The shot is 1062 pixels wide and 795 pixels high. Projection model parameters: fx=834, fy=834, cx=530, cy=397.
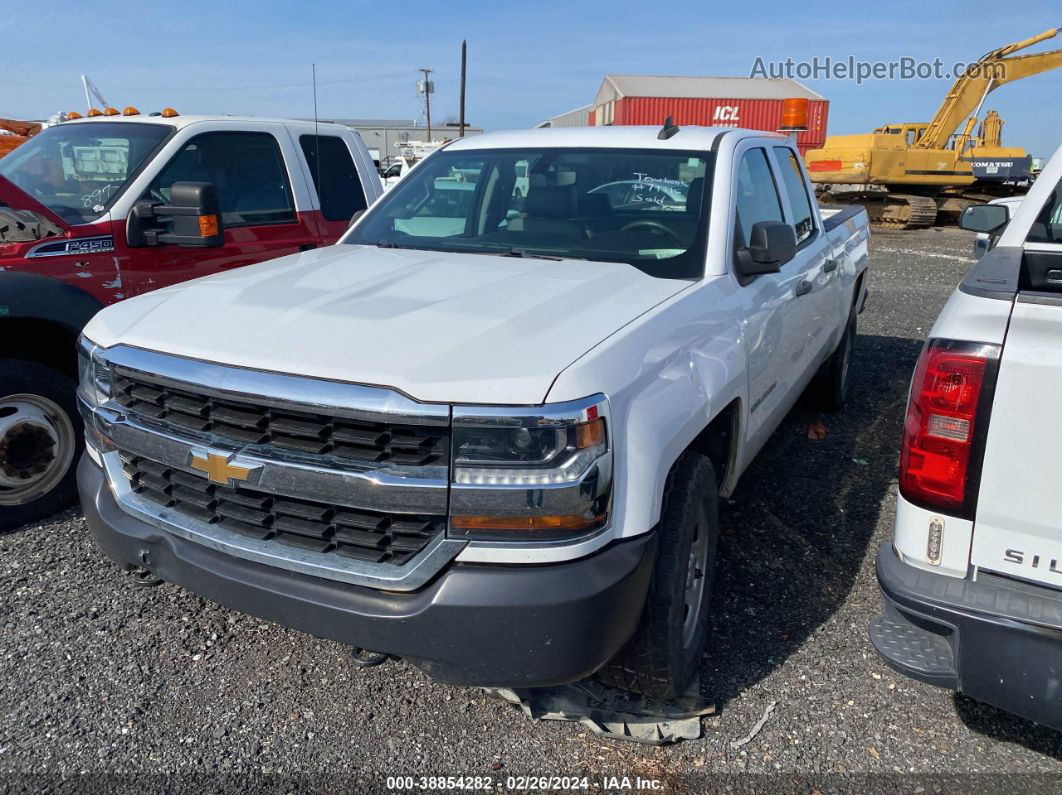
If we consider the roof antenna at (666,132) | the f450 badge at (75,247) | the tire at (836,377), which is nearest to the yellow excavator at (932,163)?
the tire at (836,377)

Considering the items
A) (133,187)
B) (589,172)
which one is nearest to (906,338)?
(589,172)

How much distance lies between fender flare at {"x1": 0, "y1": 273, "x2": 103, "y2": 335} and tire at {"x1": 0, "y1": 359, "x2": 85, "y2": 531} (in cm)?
23

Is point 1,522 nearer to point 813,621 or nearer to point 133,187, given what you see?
point 133,187

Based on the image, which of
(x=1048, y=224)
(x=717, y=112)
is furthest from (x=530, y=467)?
(x=717, y=112)

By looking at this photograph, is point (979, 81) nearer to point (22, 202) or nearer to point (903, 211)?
point (903, 211)

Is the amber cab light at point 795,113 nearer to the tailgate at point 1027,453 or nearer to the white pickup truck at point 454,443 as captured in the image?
the white pickup truck at point 454,443

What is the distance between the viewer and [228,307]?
2.66 meters

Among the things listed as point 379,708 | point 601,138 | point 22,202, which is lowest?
point 379,708

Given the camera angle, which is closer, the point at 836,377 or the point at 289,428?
the point at 289,428

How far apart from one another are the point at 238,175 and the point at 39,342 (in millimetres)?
1623

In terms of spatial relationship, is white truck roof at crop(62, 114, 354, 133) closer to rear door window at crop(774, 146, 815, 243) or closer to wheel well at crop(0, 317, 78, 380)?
wheel well at crop(0, 317, 78, 380)

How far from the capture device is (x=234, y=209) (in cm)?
495

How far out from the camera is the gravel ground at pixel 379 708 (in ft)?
8.18

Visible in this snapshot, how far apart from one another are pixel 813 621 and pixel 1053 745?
34.4 inches
